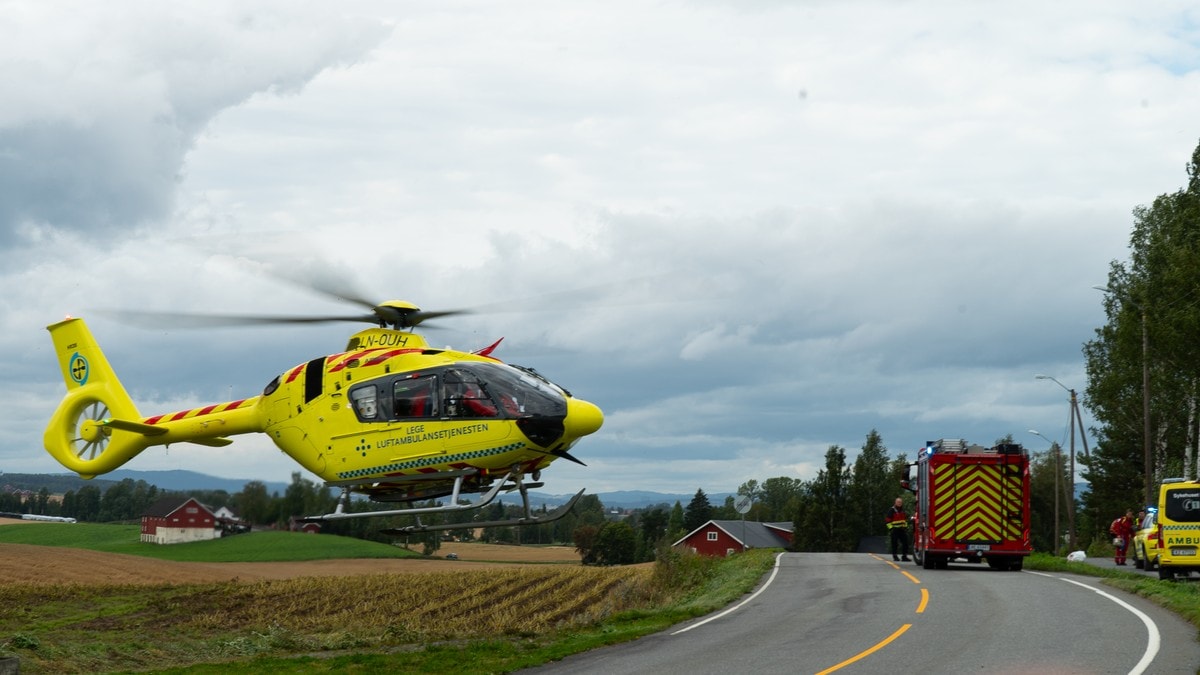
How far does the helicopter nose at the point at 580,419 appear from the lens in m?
19.9

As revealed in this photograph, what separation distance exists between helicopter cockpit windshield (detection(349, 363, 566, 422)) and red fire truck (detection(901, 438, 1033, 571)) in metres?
14.6

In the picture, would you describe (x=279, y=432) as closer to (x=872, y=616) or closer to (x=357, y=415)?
(x=357, y=415)

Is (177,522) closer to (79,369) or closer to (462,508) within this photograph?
(79,369)

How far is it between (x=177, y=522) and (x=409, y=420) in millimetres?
14026

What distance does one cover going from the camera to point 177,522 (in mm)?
31562

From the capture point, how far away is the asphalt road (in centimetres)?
1684

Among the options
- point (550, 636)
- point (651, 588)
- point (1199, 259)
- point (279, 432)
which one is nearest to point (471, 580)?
point (651, 588)

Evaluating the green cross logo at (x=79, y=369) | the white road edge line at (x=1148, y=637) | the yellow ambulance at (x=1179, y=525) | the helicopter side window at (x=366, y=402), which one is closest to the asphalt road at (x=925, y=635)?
the white road edge line at (x=1148, y=637)

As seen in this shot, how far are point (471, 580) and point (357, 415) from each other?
2539 cm

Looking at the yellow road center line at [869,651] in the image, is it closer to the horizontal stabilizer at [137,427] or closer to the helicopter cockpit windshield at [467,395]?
the helicopter cockpit windshield at [467,395]

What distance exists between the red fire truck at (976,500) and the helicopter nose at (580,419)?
45.9 feet

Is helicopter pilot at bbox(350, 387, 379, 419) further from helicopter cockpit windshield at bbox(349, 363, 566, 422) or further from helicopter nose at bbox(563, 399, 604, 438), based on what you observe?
helicopter nose at bbox(563, 399, 604, 438)

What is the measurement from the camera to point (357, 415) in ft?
67.9

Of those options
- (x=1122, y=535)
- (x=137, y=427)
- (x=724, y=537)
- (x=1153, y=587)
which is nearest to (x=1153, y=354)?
(x=1122, y=535)
